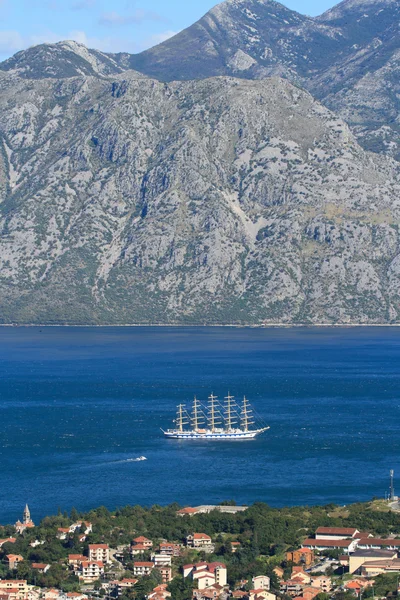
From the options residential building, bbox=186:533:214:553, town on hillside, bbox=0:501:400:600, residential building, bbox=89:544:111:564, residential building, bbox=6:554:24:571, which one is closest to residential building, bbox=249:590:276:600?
town on hillside, bbox=0:501:400:600

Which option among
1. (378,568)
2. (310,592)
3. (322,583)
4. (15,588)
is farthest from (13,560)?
(378,568)

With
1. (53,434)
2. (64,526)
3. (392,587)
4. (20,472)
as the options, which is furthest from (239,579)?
(53,434)

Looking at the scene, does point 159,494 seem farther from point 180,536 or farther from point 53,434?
point 53,434

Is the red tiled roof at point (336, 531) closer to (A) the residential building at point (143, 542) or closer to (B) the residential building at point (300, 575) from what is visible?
(B) the residential building at point (300, 575)

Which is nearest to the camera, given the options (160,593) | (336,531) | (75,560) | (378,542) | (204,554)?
(160,593)

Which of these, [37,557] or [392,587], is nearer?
[392,587]

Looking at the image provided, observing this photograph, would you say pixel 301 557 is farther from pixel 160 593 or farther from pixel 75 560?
pixel 75 560
